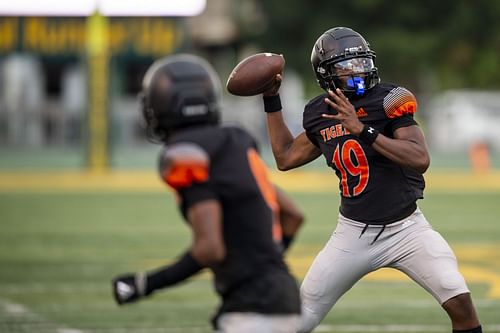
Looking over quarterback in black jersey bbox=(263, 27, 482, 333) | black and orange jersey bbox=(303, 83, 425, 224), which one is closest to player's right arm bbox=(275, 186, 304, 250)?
quarterback in black jersey bbox=(263, 27, 482, 333)

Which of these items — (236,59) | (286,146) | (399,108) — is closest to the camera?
(399,108)

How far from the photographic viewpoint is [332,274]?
6.00m

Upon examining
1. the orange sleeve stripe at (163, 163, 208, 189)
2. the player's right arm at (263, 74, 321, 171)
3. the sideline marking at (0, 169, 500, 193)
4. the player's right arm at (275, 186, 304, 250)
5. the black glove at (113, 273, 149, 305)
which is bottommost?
the sideline marking at (0, 169, 500, 193)

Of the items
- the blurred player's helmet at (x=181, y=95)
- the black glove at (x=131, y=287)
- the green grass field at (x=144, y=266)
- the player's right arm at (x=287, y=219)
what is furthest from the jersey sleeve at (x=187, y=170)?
the green grass field at (x=144, y=266)

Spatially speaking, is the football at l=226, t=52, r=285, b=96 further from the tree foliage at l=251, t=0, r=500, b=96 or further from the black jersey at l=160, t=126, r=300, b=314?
the tree foliage at l=251, t=0, r=500, b=96

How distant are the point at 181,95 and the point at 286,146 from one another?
2.04 meters

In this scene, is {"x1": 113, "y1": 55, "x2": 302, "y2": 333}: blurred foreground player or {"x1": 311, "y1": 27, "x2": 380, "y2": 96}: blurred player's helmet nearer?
{"x1": 113, "y1": 55, "x2": 302, "y2": 333}: blurred foreground player

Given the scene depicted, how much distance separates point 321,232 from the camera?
49.7 feet

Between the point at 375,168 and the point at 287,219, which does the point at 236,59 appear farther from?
the point at 287,219

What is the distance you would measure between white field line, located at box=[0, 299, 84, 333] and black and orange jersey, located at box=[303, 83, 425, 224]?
10.0 feet

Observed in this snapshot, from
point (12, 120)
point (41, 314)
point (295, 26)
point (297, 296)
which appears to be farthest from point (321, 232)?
point (295, 26)

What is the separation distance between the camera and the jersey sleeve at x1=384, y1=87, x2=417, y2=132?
596cm

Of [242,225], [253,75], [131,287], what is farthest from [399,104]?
[131,287]

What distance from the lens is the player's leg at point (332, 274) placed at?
236 inches
